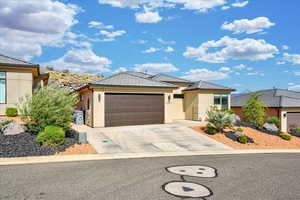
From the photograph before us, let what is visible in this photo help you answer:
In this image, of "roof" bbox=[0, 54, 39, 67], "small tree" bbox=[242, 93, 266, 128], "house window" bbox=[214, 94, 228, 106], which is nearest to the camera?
"roof" bbox=[0, 54, 39, 67]

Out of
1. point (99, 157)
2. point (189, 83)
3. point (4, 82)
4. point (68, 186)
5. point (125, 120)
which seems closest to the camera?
point (68, 186)

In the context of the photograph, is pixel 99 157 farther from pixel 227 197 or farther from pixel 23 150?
pixel 227 197

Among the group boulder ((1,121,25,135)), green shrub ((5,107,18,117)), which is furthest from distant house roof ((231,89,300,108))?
green shrub ((5,107,18,117))

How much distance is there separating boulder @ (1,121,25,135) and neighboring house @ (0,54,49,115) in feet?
14.6

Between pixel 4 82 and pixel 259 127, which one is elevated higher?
pixel 4 82

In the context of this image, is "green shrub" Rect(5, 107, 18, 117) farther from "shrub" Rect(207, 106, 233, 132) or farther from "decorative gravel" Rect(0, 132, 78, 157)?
"shrub" Rect(207, 106, 233, 132)

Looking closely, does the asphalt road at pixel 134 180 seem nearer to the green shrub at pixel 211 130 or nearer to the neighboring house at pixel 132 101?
the green shrub at pixel 211 130

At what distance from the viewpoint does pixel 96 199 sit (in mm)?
4551

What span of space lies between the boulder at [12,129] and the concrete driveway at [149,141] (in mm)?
3418

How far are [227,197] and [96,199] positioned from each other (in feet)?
9.93

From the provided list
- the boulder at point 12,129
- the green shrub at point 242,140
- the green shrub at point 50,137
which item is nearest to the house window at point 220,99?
the green shrub at point 242,140

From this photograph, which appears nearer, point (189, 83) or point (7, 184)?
point (7, 184)

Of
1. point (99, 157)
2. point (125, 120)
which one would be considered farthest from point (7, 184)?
point (125, 120)

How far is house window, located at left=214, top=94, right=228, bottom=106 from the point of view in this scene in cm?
2120
